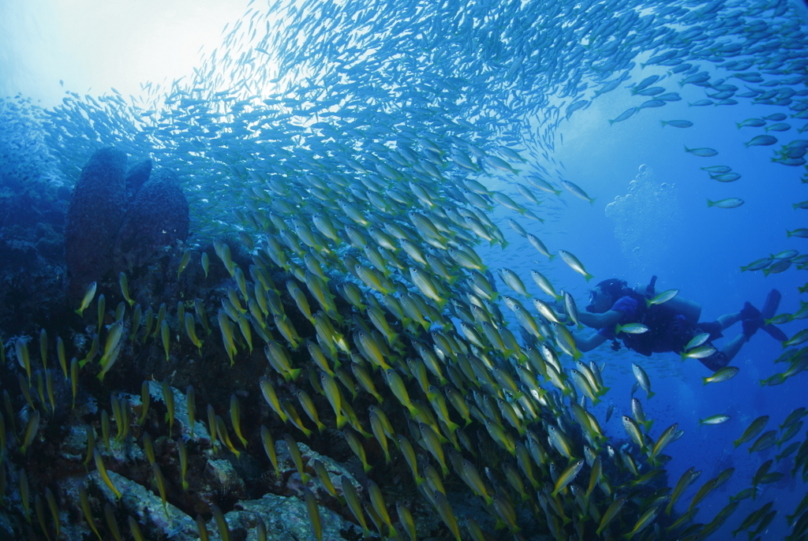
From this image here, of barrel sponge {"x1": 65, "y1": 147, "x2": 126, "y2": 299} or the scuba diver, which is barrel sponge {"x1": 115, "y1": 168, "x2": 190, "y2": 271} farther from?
the scuba diver

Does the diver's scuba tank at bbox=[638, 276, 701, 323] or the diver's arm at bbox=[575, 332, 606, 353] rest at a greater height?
the diver's scuba tank at bbox=[638, 276, 701, 323]

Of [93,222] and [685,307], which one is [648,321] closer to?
[685,307]

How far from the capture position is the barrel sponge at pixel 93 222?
5930 millimetres

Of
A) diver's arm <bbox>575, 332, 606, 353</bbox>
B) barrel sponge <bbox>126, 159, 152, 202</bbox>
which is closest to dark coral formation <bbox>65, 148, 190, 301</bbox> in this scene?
barrel sponge <bbox>126, 159, 152, 202</bbox>

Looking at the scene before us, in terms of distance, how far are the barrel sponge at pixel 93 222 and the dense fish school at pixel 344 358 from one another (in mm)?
43

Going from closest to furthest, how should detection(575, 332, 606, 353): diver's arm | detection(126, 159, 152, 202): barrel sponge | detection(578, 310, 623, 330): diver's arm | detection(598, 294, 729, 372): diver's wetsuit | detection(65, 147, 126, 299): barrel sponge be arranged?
detection(65, 147, 126, 299): barrel sponge
detection(598, 294, 729, 372): diver's wetsuit
detection(578, 310, 623, 330): diver's arm
detection(126, 159, 152, 202): barrel sponge
detection(575, 332, 606, 353): diver's arm

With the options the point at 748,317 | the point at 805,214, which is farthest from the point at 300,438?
the point at 805,214

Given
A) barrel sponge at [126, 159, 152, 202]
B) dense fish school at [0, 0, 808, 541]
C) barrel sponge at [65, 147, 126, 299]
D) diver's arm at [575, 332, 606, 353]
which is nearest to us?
dense fish school at [0, 0, 808, 541]

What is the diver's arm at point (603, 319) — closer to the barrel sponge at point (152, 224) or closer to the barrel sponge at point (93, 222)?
the barrel sponge at point (152, 224)

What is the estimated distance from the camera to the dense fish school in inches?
129

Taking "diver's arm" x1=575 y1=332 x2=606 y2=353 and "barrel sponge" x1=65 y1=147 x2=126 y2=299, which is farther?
"diver's arm" x1=575 y1=332 x2=606 y2=353

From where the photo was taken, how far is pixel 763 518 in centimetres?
522

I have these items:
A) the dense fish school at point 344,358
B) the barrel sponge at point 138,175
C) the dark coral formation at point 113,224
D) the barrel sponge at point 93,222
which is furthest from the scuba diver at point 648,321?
the barrel sponge at point 138,175

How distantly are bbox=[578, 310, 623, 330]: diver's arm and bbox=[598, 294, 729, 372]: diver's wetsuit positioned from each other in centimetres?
12
